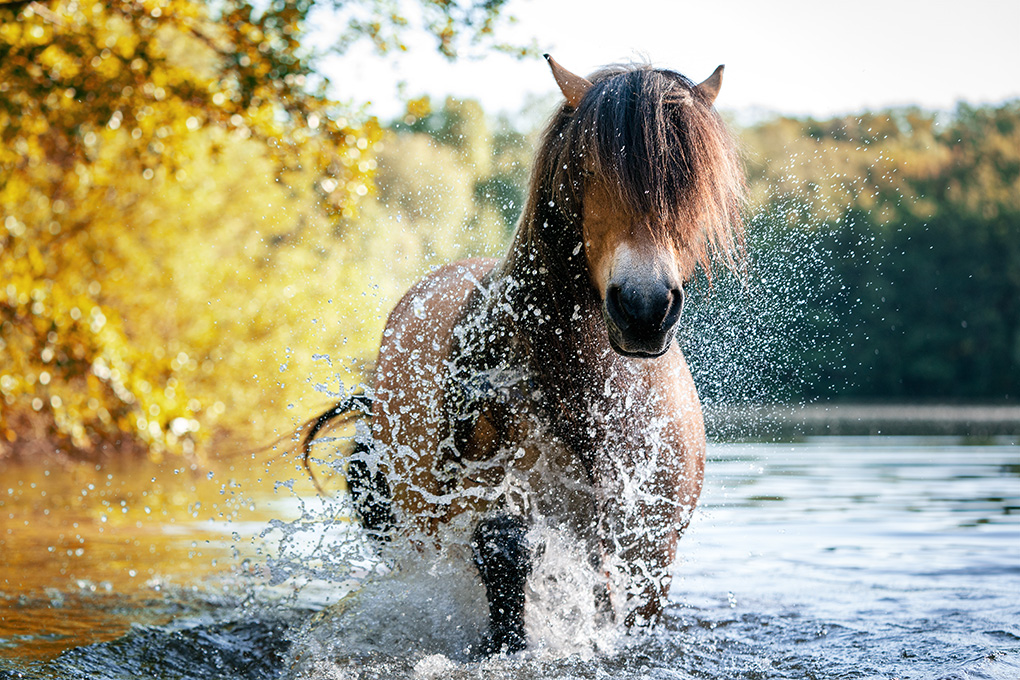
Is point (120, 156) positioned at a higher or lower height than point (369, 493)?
higher

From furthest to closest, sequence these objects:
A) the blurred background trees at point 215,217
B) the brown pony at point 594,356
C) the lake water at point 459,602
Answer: the blurred background trees at point 215,217, the lake water at point 459,602, the brown pony at point 594,356

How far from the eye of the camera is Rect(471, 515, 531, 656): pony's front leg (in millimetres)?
2807

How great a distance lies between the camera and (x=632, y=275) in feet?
7.72

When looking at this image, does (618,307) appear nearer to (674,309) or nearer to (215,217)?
(674,309)

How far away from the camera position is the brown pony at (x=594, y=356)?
2.52 metres

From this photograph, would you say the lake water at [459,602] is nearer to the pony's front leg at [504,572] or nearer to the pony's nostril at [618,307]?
the pony's front leg at [504,572]

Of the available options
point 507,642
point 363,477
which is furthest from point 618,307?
point 363,477

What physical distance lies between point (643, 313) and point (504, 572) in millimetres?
1015

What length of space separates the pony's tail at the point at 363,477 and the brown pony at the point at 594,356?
0.94 metres

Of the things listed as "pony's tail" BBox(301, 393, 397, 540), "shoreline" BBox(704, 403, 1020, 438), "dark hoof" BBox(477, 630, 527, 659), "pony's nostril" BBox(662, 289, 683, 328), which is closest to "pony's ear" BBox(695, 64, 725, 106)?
"pony's nostril" BBox(662, 289, 683, 328)

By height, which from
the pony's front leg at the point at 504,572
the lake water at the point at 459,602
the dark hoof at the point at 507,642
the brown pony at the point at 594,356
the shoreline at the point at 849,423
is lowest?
the shoreline at the point at 849,423

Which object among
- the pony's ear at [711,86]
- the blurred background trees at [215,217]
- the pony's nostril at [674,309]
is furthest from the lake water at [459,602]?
the pony's ear at [711,86]

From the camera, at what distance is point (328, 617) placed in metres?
4.02

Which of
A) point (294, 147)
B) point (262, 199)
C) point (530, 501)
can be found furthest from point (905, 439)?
point (530, 501)
